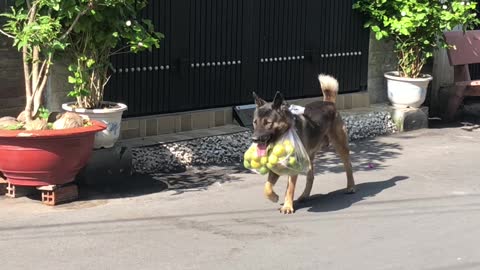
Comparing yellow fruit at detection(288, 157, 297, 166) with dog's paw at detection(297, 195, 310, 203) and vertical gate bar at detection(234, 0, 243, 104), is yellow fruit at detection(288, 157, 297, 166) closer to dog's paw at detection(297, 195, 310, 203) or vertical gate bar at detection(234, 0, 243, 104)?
dog's paw at detection(297, 195, 310, 203)

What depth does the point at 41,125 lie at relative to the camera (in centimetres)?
667

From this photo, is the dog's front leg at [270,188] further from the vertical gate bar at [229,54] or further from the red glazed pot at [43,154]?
the vertical gate bar at [229,54]

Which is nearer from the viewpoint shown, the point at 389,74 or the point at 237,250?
the point at 237,250

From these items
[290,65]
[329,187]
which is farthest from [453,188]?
[290,65]

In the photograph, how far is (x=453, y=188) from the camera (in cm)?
777

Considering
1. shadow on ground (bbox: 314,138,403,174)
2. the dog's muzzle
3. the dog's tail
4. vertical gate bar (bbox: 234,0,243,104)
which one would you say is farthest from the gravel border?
the dog's muzzle

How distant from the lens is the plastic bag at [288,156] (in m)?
6.16

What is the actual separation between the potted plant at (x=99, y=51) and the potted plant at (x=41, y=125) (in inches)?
10.7

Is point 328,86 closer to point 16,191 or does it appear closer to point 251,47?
point 251,47

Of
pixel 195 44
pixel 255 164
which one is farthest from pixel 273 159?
pixel 195 44

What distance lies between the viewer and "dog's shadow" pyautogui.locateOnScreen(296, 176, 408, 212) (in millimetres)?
6984

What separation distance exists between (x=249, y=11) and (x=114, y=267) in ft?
17.0

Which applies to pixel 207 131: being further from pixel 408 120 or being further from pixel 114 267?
pixel 114 267

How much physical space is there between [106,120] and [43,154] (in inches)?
38.4
